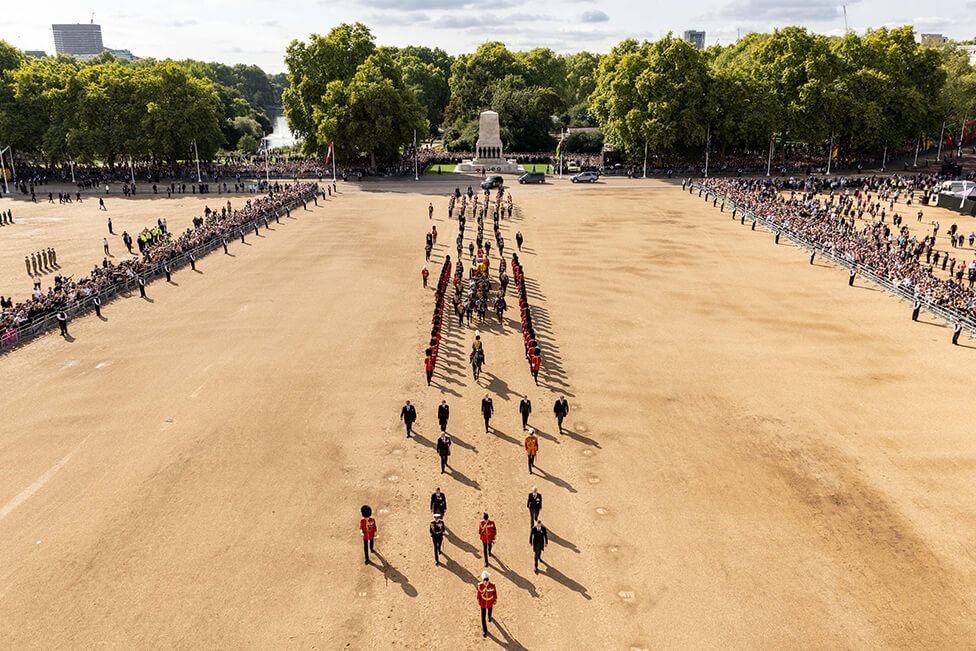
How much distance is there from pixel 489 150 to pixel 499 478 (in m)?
69.8

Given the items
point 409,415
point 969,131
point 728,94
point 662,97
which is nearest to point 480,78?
point 662,97

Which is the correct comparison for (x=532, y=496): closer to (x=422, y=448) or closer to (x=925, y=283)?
(x=422, y=448)

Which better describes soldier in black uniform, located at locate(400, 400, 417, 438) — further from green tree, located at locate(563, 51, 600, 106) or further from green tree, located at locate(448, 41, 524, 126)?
green tree, located at locate(563, 51, 600, 106)

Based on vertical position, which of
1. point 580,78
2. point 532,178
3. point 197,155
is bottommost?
point 532,178

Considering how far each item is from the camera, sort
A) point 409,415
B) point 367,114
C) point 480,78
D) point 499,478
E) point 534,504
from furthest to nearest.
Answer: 1. point 480,78
2. point 367,114
3. point 409,415
4. point 499,478
5. point 534,504

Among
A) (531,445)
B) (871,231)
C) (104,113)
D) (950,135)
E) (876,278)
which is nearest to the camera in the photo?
(531,445)

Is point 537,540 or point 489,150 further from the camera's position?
point 489,150

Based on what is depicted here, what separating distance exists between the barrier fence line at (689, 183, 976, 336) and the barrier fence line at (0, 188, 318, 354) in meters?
34.3

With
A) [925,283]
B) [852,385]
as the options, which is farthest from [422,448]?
[925,283]

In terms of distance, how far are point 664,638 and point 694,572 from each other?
1.82 meters

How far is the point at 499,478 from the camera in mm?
15148

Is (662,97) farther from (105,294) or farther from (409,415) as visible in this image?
(409,415)

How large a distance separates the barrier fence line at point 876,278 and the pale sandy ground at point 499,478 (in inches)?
28.0

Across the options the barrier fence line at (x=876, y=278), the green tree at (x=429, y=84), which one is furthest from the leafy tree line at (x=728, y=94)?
the green tree at (x=429, y=84)
